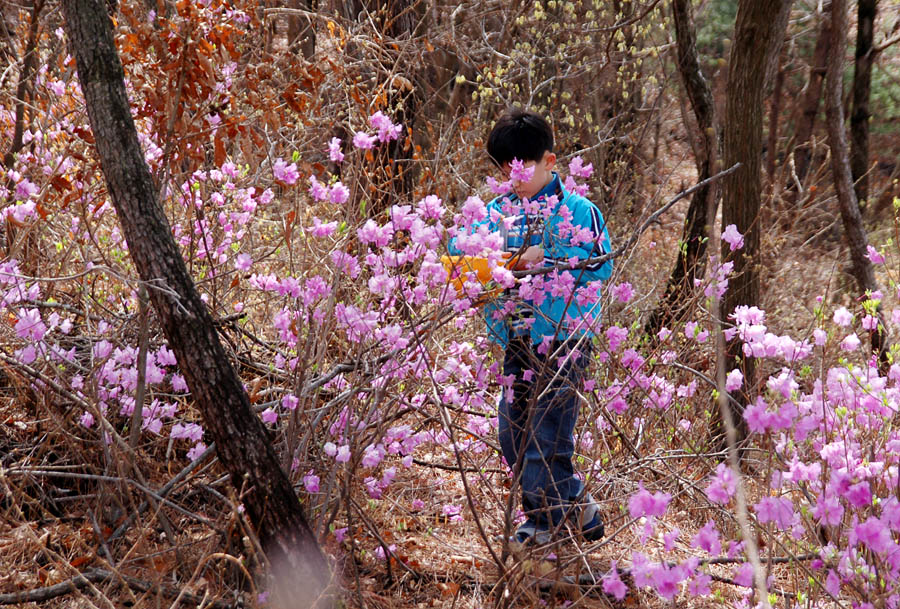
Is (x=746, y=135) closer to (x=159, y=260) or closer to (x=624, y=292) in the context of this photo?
(x=624, y=292)

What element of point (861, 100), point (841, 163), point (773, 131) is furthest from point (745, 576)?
point (773, 131)

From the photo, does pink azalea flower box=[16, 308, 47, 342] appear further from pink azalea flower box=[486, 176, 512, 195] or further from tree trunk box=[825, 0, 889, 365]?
tree trunk box=[825, 0, 889, 365]

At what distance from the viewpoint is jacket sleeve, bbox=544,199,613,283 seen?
307cm

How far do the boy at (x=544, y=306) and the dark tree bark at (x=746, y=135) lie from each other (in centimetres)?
157

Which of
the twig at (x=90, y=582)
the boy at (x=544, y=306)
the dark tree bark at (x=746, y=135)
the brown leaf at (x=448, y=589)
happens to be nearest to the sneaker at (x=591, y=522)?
the boy at (x=544, y=306)

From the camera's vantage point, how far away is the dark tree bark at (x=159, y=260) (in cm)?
236

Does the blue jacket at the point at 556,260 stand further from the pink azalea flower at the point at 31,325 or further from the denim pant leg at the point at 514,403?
the pink azalea flower at the point at 31,325

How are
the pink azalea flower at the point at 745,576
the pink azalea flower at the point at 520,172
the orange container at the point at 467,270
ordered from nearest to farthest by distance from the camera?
the pink azalea flower at the point at 745,576 < the orange container at the point at 467,270 < the pink azalea flower at the point at 520,172

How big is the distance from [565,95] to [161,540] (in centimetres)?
521

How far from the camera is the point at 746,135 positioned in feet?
15.0

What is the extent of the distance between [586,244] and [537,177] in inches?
12.8

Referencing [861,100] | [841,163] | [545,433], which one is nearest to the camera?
[545,433]

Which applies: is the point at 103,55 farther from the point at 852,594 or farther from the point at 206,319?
the point at 852,594

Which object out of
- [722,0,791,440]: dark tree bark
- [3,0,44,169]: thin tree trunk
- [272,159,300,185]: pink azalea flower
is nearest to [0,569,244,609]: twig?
[272,159,300,185]: pink azalea flower
